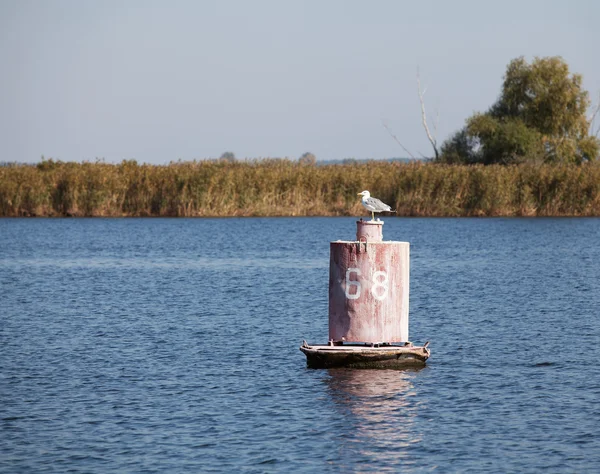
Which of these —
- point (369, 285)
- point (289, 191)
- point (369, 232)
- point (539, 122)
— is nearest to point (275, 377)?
point (369, 285)

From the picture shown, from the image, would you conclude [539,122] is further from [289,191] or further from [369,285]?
[369,285]

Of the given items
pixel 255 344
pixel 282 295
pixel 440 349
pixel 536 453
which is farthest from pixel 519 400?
pixel 282 295

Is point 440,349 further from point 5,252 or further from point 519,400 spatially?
point 5,252

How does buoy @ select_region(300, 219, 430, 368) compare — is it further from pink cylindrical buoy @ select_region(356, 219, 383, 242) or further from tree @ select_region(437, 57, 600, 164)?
tree @ select_region(437, 57, 600, 164)

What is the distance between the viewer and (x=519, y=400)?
1691 centimetres

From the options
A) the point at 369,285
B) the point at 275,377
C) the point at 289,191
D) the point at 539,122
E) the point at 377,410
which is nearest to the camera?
the point at 377,410

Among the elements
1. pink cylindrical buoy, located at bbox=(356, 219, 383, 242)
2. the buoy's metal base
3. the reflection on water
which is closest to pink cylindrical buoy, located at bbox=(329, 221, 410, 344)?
pink cylindrical buoy, located at bbox=(356, 219, 383, 242)

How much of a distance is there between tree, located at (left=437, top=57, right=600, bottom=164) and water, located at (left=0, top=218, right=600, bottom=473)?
134 feet

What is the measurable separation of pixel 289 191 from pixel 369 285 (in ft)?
152

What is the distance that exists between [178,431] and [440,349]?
7.91 meters

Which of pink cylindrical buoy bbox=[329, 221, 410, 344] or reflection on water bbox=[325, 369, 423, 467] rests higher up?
pink cylindrical buoy bbox=[329, 221, 410, 344]

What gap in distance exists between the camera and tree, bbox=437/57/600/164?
79.9 metres

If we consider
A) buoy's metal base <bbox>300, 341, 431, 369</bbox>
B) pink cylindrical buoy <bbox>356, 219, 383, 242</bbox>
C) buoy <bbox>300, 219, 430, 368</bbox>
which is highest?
pink cylindrical buoy <bbox>356, 219, 383, 242</bbox>

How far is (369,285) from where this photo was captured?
60.7 feet
